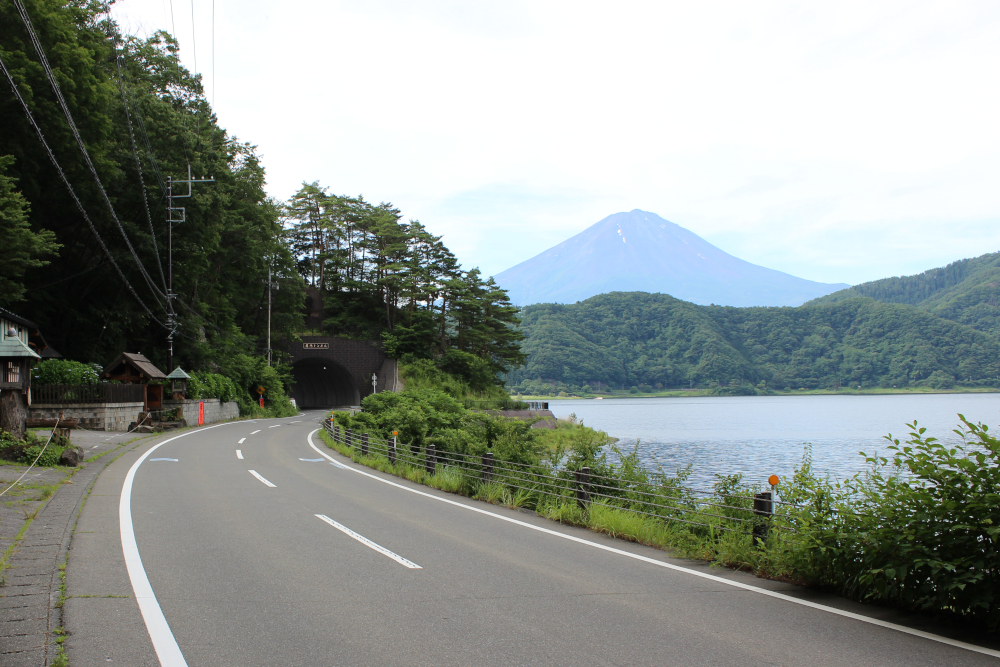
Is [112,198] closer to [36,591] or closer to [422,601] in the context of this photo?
[36,591]

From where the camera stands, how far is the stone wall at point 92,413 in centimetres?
2291

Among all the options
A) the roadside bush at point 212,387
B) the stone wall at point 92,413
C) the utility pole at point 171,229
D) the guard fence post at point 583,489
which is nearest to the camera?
the guard fence post at point 583,489

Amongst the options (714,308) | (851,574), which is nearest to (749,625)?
(851,574)

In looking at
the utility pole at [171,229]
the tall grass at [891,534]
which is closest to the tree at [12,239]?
the utility pole at [171,229]

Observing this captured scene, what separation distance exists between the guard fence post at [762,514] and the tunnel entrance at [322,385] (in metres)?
50.0

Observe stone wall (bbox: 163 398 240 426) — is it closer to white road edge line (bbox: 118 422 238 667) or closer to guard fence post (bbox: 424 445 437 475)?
guard fence post (bbox: 424 445 437 475)

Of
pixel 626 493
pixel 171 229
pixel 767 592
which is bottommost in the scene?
pixel 767 592

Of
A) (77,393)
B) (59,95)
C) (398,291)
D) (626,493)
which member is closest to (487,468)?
(626,493)

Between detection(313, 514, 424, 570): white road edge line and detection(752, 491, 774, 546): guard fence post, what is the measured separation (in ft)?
11.0

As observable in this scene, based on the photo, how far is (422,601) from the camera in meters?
5.17

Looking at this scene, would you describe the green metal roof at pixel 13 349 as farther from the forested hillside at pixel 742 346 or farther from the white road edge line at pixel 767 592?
the forested hillside at pixel 742 346

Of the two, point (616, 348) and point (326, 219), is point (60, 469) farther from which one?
point (616, 348)

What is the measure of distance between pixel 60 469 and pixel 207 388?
2350 cm

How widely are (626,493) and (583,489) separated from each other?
136 centimetres
